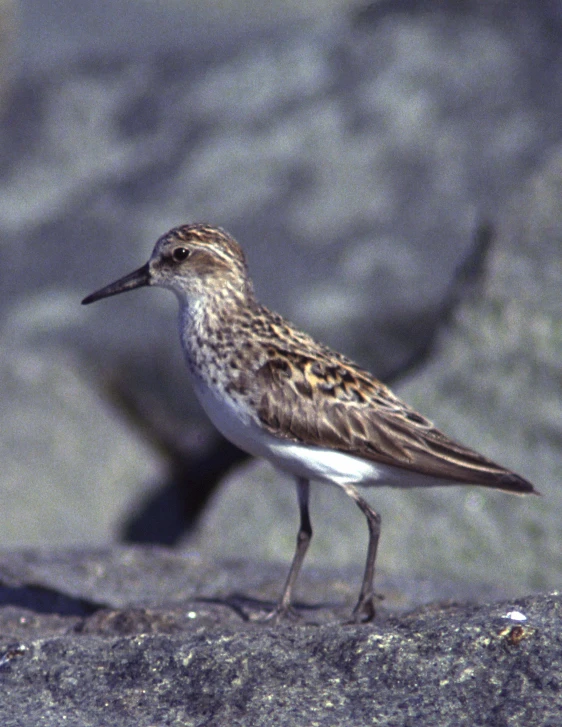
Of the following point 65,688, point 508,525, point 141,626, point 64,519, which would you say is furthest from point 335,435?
point 64,519

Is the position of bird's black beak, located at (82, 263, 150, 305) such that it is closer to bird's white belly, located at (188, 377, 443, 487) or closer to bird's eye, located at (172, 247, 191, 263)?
bird's eye, located at (172, 247, 191, 263)

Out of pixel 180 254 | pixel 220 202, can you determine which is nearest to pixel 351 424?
pixel 180 254

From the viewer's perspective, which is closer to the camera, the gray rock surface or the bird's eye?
the gray rock surface

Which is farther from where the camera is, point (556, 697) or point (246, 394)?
point (246, 394)

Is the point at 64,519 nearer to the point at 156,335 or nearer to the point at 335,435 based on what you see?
the point at 156,335

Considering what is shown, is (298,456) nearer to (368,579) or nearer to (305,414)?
(305,414)

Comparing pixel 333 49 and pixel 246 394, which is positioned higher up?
pixel 333 49

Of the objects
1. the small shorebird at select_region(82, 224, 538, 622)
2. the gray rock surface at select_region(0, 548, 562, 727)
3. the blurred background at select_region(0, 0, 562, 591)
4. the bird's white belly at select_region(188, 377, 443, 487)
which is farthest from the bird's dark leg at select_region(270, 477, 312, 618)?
the blurred background at select_region(0, 0, 562, 591)
